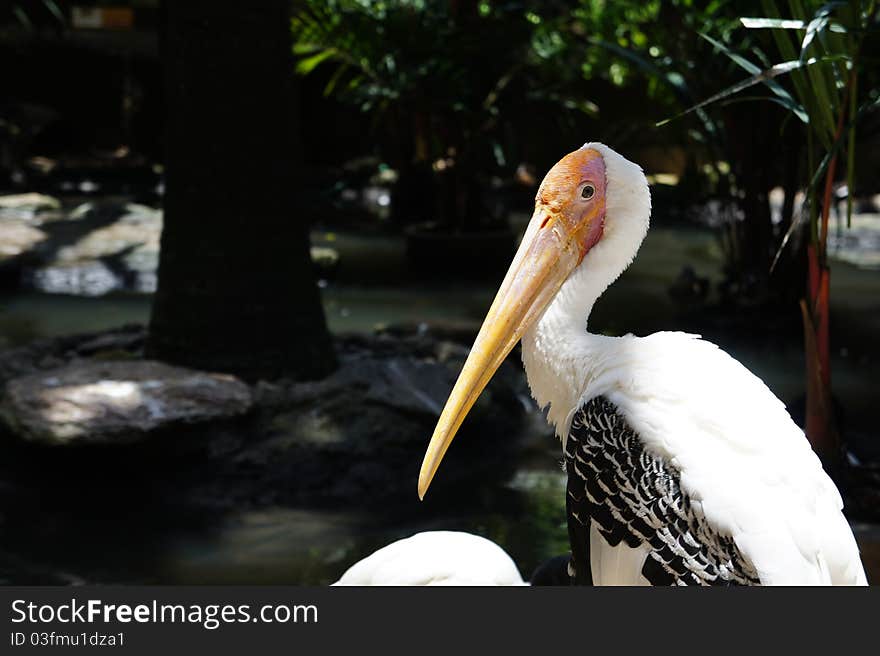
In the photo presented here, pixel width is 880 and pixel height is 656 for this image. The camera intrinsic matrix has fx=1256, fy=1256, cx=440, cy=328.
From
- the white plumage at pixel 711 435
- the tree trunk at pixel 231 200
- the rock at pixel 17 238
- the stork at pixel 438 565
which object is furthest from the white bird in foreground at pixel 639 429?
the rock at pixel 17 238

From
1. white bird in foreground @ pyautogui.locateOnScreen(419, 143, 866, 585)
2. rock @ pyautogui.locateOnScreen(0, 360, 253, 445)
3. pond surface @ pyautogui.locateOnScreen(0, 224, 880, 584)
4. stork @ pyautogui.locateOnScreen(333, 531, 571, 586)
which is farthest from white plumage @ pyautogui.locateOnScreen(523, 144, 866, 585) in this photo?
rock @ pyautogui.locateOnScreen(0, 360, 253, 445)

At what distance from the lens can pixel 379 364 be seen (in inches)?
209

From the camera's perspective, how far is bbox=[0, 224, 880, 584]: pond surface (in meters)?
4.11

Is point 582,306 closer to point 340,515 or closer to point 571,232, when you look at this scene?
point 571,232

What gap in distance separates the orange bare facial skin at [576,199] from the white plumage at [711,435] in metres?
0.03

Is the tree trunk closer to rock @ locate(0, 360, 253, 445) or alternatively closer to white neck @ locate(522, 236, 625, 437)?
rock @ locate(0, 360, 253, 445)

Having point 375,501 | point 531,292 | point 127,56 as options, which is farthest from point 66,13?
point 531,292

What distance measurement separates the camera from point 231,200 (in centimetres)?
498

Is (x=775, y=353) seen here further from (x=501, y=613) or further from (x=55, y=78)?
(x=55, y=78)

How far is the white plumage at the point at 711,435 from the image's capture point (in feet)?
7.30

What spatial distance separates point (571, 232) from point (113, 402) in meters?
2.41

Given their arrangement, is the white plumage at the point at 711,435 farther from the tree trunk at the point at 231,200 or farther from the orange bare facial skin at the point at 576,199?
the tree trunk at the point at 231,200

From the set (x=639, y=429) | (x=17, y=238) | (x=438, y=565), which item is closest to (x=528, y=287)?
(x=639, y=429)

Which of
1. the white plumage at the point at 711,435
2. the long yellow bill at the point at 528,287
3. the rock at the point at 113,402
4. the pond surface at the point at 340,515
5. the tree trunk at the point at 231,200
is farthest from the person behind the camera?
the tree trunk at the point at 231,200
